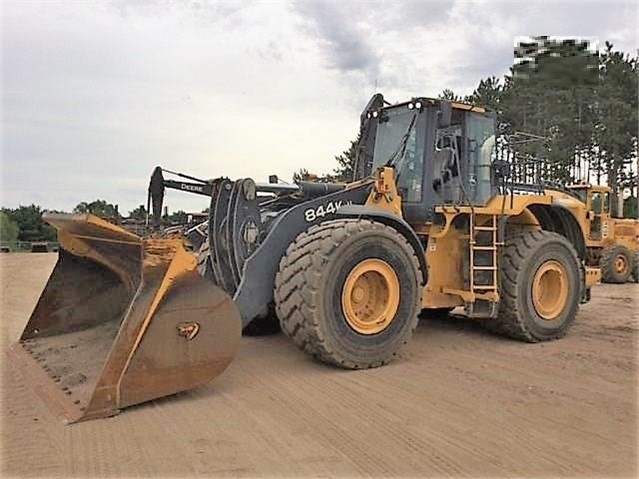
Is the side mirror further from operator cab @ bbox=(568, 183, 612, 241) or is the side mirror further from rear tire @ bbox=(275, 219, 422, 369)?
operator cab @ bbox=(568, 183, 612, 241)

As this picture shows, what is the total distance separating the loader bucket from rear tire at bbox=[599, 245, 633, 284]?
13.1 meters

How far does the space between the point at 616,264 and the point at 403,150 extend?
434 inches

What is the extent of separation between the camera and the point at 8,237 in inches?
1139

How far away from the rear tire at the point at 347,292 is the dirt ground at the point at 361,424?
0.76ft

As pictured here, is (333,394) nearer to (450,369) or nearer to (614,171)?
(450,369)

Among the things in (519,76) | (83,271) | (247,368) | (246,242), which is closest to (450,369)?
(247,368)

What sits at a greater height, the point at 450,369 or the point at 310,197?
the point at 310,197

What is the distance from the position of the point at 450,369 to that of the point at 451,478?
89.9 inches

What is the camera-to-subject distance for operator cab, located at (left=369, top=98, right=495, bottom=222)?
6660 mm

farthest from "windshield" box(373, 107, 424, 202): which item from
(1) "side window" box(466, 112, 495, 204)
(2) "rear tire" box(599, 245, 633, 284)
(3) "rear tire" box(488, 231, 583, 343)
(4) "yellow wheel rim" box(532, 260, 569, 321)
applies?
(2) "rear tire" box(599, 245, 633, 284)

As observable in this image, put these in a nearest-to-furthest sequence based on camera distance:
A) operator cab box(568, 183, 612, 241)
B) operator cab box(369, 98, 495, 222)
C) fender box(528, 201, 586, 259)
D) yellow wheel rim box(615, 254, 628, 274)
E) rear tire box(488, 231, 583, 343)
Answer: operator cab box(369, 98, 495, 222) → rear tire box(488, 231, 583, 343) → fender box(528, 201, 586, 259) → operator cab box(568, 183, 612, 241) → yellow wheel rim box(615, 254, 628, 274)

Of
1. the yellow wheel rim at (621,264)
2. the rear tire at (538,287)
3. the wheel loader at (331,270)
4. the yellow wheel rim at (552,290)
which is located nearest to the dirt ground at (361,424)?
the wheel loader at (331,270)

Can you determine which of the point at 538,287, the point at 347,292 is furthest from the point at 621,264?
the point at 347,292

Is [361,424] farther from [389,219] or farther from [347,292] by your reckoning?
[389,219]
